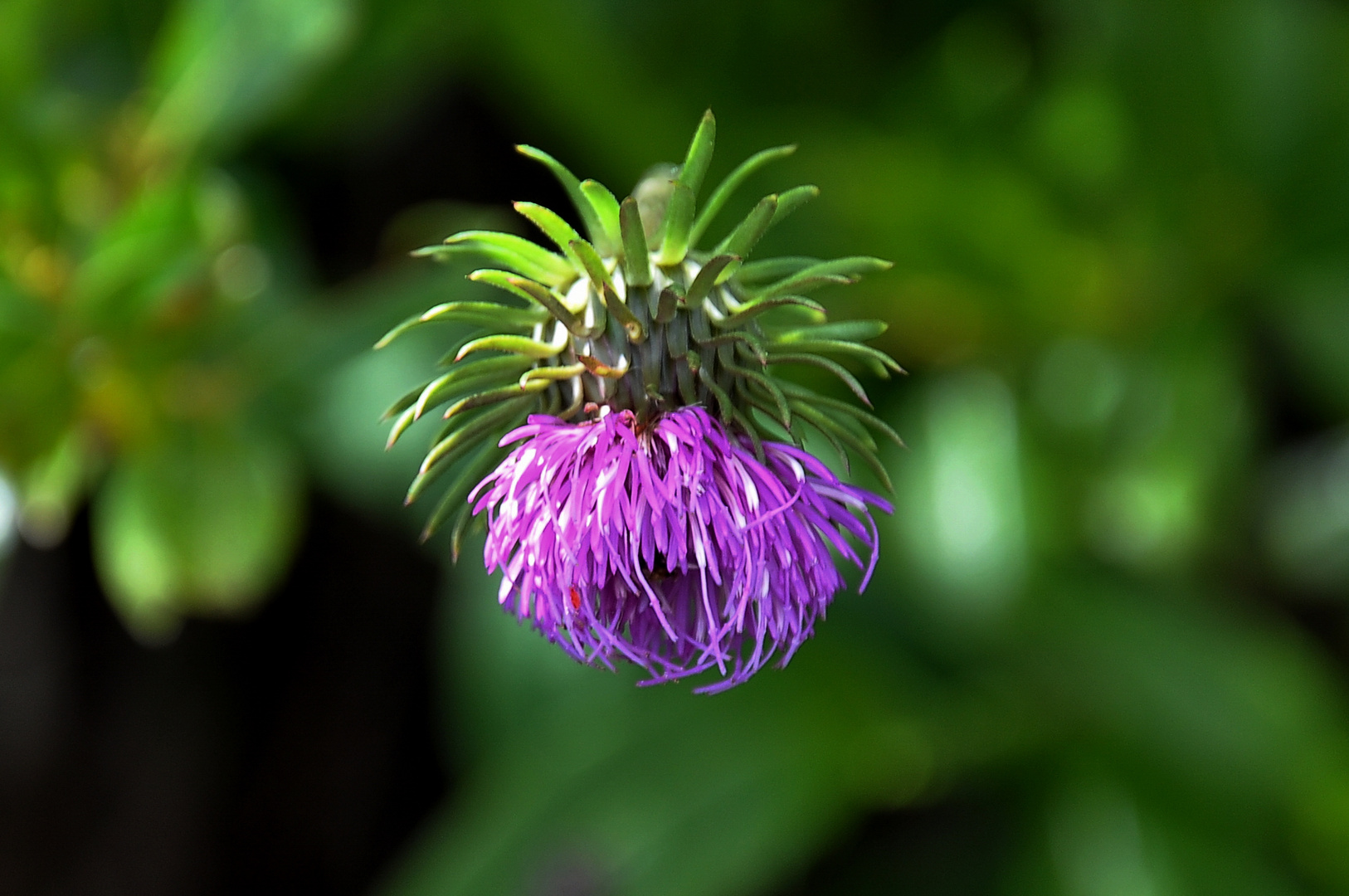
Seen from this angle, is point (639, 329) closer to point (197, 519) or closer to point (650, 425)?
point (650, 425)

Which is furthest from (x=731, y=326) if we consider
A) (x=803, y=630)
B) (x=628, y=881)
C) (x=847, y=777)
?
(x=847, y=777)

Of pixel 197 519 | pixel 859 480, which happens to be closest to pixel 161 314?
pixel 197 519

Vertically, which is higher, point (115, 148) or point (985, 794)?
point (115, 148)

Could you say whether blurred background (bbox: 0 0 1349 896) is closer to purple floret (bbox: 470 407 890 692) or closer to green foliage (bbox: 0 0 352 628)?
green foliage (bbox: 0 0 352 628)

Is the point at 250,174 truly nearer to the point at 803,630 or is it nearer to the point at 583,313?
the point at 583,313

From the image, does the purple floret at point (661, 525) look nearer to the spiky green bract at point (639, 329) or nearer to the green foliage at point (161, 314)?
the spiky green bract at point (639, 329)

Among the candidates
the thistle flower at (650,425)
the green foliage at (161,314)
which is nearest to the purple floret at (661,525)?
the thistle flower at (650,425)

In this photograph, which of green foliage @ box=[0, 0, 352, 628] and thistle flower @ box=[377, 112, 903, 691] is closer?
thistle flower @ box=[377, 112, 903, 691]

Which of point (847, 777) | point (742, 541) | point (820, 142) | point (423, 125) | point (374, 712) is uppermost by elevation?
point (423, 125)

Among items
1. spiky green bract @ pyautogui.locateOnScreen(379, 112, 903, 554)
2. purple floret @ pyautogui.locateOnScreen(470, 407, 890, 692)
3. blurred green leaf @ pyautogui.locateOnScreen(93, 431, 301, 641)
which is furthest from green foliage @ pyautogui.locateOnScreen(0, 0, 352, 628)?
purple floret @ pyautogui.locateOnScreen(470, 407, 890, 692)
